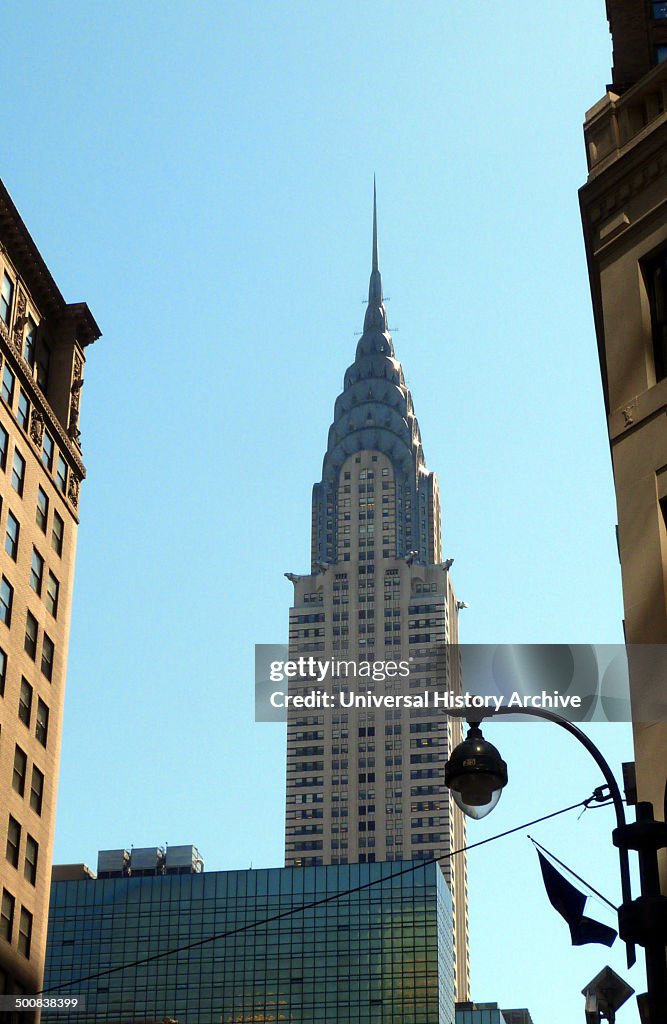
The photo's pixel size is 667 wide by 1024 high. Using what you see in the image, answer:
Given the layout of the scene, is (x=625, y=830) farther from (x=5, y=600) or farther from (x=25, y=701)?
(x=25, y=701)

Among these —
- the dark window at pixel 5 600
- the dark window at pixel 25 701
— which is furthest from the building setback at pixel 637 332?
the dark window at pixel 25 701

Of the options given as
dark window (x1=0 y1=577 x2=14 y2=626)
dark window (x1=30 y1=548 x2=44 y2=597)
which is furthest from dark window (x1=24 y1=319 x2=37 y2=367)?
dark window (x1=0 y1=577 x2=14 y2=626)

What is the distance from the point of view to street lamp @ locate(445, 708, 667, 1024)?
13953mm

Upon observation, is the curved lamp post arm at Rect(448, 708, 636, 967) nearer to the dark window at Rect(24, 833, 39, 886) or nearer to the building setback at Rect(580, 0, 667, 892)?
the building setback at Rect(580, 0, 667, 892)

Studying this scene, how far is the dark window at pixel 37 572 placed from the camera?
191 ft

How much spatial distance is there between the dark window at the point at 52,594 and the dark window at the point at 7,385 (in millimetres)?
6880

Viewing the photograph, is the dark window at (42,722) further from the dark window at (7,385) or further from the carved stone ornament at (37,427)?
the dark window at (7,385)

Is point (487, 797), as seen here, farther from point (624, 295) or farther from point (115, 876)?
point (115, 876)

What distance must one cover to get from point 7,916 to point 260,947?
276 ft

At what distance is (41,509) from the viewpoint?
198 feet

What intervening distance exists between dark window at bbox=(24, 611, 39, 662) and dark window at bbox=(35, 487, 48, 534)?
3986 mm

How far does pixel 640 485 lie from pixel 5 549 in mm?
38084

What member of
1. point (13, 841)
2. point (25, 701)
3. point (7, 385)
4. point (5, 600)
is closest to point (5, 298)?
point (7, 385)

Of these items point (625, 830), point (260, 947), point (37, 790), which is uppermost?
point (260, 947)
